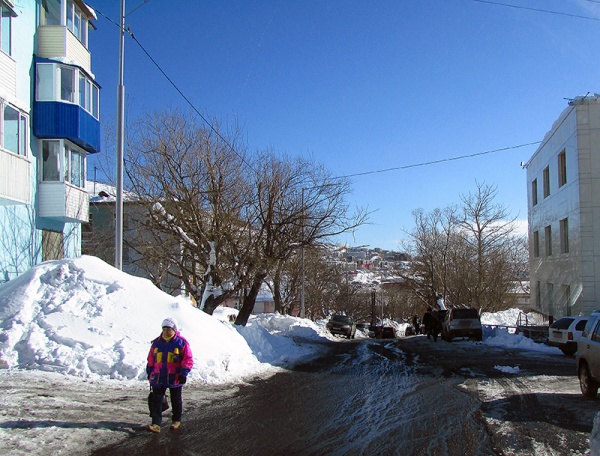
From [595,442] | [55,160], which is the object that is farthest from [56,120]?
[595,442]

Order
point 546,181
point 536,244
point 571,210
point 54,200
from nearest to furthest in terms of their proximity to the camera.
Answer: point 54,200
point 571,210
point 546,181
point 536,244

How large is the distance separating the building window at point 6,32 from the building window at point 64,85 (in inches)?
87.4

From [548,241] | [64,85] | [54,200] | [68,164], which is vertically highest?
[64,85]

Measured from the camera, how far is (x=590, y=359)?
31.4 feet

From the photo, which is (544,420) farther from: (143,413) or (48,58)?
(48,58)

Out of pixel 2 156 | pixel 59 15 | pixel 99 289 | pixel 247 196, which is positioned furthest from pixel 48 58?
pixel 99 289

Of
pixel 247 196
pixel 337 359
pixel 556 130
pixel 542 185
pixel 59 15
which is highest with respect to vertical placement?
pixel 59 15

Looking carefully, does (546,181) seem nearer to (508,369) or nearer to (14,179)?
(508,369)

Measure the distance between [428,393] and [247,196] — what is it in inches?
490

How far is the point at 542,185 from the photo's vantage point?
1326 inches

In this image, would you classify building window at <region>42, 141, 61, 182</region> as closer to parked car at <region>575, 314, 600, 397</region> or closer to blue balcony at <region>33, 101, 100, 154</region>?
blue balcony at <region>33, 101, 100, 154</region>

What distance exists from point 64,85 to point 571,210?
76.7 ft

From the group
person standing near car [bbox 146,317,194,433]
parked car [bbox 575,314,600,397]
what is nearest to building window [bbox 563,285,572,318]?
parked car [bbox 575,314,600,397]

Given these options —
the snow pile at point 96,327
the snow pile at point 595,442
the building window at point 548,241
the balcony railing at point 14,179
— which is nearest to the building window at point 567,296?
the building window at point 548,241
